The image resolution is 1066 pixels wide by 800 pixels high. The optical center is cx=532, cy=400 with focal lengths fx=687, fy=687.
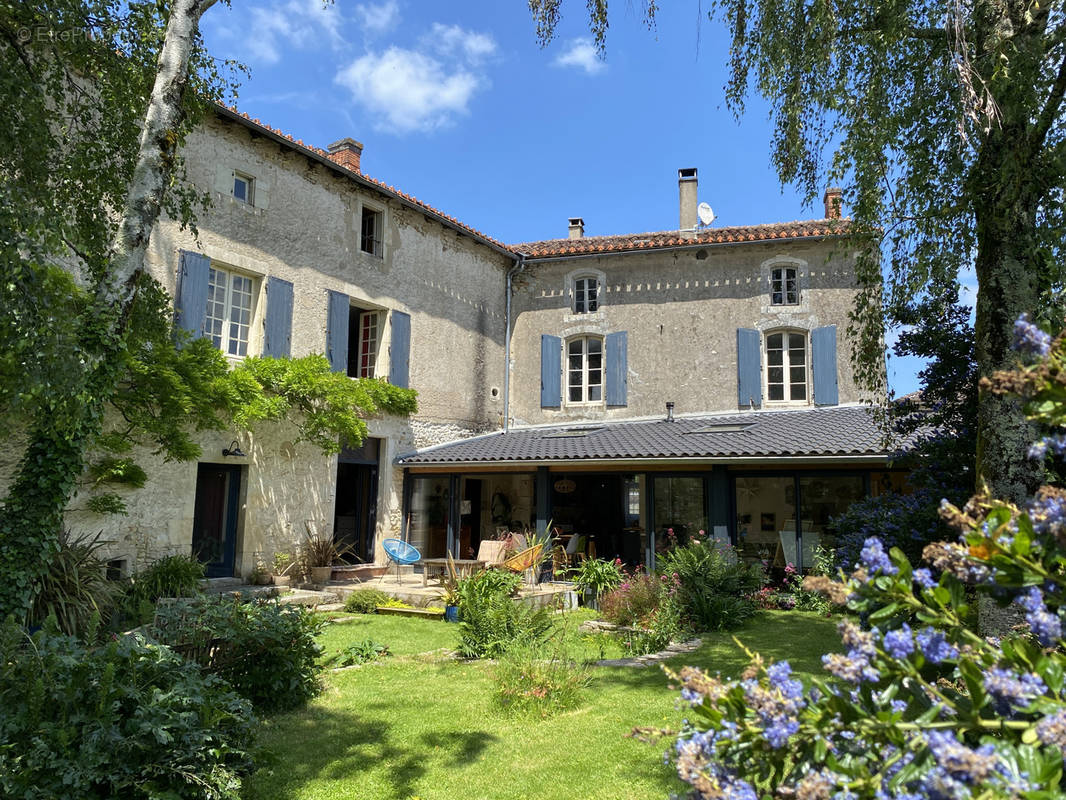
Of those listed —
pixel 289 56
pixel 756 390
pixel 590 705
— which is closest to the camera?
pixel 590 705

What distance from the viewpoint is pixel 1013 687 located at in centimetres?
119

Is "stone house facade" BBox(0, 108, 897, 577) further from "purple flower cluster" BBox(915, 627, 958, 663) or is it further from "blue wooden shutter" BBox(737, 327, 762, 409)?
"purple flower cluster" BBox(915, 627, 958, 663)

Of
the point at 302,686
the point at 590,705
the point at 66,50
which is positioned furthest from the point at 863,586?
the point at 66,50

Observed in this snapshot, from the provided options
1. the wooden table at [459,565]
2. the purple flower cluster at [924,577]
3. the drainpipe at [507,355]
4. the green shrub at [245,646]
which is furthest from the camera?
the drainpipe at [507,355]

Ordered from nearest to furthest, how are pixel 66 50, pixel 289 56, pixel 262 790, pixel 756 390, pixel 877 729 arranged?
pixel 877 729, pixel 262 790, pixel 66 50, pixel 289 56, pixel 756 390

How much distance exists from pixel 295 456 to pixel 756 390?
939 centimetres

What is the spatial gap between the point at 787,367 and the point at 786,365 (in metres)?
0.05

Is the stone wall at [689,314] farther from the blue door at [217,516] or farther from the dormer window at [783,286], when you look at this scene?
the blue door at [217,516]

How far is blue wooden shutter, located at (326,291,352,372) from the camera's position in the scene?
40.8 feet

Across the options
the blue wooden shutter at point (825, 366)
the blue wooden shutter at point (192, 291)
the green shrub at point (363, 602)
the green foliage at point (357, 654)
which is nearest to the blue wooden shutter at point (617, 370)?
the blue wooden shutter at point (825, 366)

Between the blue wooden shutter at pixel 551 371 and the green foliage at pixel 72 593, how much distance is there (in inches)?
402

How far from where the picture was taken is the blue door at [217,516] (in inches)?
422

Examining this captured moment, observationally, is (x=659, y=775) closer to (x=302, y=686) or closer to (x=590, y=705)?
(x=590, y=705)

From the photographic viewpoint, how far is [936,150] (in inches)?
Result: 205
